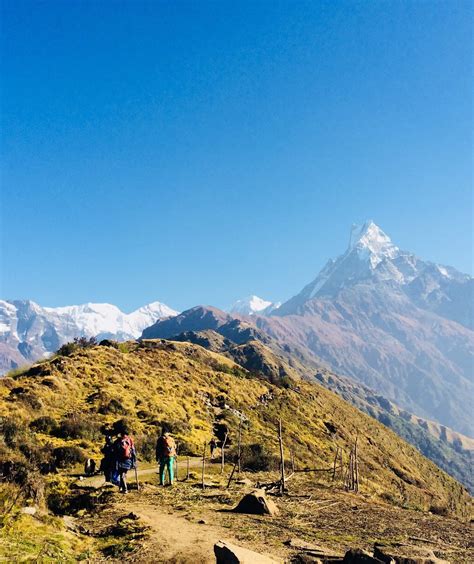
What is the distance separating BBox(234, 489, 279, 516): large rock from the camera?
613 inches

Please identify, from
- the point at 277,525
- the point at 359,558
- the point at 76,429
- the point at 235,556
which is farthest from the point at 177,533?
the point at 76,429

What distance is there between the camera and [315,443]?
54.6 metres

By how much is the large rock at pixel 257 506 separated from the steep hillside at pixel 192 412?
920 cm

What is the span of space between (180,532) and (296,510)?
208 inches

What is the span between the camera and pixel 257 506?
1562cm

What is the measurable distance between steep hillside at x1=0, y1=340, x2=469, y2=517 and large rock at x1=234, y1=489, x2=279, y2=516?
9.20m

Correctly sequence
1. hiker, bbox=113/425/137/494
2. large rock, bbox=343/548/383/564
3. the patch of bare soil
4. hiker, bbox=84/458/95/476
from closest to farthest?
large rock, bbox=343/548/383/564 → the patch of bare soil → hiker, bbox=113/425/137/494 → hiker, bbox=84/458/95/476

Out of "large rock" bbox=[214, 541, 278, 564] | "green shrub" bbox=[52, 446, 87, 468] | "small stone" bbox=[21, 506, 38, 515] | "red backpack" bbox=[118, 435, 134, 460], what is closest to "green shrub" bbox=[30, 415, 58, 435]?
"green shrub" bbox=[52, 446, 87, 468]

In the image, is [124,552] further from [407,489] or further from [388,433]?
[388,433]

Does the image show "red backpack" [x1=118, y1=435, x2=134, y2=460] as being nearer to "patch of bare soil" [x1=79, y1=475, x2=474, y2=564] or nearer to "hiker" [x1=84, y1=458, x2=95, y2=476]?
"patch of bare soil" [x1=79, y1=475, x2=474, y2=564]

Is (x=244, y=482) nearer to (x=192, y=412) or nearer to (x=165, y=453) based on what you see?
(x=165, y=453)

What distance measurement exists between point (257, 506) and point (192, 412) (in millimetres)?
30937

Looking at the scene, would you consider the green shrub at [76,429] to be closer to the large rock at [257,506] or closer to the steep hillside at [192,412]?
the steep hillside at [192,412]

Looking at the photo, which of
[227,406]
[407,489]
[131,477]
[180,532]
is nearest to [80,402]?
[131,477]
